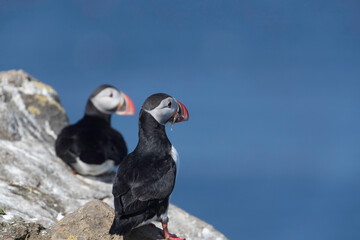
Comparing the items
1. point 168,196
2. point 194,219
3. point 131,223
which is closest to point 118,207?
point 131,223

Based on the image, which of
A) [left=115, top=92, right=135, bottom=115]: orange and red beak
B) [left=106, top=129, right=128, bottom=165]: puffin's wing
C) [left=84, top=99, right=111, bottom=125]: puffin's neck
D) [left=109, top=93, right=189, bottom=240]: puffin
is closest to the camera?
[left=109, top=93, right=189, bottom=240]: puffin

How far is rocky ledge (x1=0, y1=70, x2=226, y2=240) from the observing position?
17.2 ft

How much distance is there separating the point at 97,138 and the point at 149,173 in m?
4.64

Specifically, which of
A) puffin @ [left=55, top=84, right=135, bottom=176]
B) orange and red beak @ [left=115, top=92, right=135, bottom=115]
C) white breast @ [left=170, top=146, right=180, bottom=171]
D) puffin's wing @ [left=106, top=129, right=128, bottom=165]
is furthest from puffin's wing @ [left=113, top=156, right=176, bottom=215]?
orange and red beak @ [left=115, top=92, right=135, bottom=115]

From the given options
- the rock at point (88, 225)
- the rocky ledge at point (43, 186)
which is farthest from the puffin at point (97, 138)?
the rock at point (88, 225)

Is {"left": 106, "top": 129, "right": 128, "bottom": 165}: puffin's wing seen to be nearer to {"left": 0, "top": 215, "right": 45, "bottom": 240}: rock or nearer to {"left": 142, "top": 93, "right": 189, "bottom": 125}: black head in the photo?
{"left": 142, "top": 93, "right": 189, "bottom": 125}: black head

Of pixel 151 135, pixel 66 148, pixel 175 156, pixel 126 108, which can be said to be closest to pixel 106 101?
pixel 126 108

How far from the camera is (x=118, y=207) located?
5.34 meters

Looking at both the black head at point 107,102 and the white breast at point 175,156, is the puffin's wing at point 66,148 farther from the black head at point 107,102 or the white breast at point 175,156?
the white breast at point 175,156

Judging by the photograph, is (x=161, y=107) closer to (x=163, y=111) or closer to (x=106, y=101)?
(x=163, y=111)

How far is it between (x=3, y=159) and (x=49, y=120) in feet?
9.87

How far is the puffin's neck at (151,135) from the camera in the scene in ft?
20.9

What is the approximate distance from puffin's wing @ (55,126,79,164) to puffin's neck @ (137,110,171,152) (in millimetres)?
3460

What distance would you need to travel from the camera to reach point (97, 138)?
10.3 meters
